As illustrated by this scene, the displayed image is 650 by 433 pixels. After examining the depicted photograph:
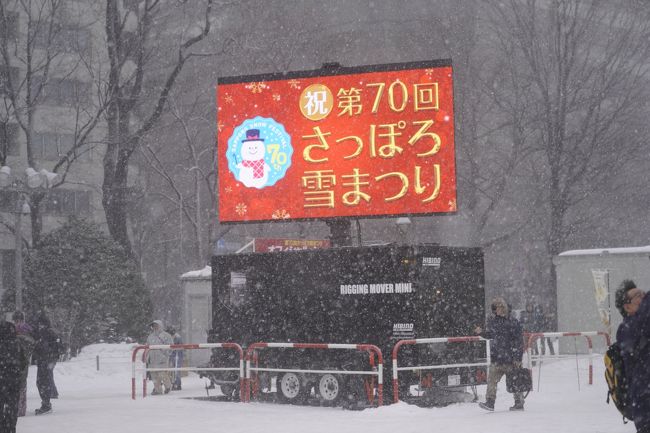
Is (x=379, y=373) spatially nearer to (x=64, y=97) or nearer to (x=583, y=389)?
(x=583, y=389)

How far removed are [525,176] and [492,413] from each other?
108ft

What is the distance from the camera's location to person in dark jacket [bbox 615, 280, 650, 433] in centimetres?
659

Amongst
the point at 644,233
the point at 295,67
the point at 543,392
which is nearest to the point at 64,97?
the point at 295,67

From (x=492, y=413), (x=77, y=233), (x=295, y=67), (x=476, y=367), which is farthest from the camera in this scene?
(x=295, y=67)

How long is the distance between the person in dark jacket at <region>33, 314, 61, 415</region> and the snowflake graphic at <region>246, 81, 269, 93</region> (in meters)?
6.56

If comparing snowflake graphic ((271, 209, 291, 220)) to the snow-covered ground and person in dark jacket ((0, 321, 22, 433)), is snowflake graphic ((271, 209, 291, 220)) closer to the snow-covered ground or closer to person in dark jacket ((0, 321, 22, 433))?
the snow-covered ground

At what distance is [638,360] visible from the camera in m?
6.70

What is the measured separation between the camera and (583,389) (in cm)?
2075

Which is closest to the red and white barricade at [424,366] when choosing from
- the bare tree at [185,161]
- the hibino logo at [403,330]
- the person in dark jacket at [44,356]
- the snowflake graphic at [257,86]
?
the hibino logo at [403,330]

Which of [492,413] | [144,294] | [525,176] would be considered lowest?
[492,413]

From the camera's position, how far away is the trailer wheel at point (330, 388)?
18375mm

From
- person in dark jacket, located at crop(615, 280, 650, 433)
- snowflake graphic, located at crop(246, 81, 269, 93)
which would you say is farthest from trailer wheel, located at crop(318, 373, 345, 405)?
person in dark jacket, located at crop(615, 280, 650, 433)

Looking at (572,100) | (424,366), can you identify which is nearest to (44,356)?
(424,366)

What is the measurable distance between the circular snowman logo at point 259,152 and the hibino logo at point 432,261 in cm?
447
